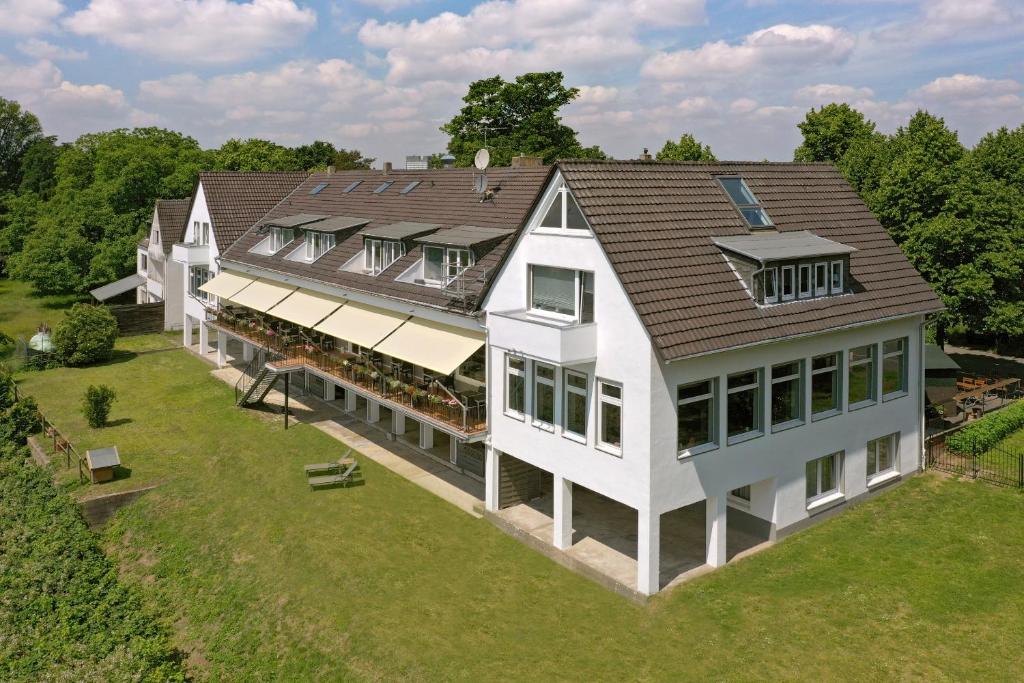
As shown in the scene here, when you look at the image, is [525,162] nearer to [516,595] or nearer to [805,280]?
[805,280]

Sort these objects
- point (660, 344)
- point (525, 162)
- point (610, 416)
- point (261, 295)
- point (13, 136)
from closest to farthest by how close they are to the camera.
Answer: point (660, 344) → point (610, 416) → point (525, 162) → point (261, 295) → point (13, 136)

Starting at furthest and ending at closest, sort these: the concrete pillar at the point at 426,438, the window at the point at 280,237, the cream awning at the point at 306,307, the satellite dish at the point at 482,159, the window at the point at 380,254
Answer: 1. the window at the point at 280,237
2. the cream awning at the point at 306,307
3. the window at the point at 380,254
4. the concrete pillar at the point at 426,438
5. the satellite dish at the point at 482,159

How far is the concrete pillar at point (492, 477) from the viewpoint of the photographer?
22.4 m

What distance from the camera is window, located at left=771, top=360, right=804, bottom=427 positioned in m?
19.9

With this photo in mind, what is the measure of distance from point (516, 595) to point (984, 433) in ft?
55.6

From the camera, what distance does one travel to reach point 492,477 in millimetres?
22484

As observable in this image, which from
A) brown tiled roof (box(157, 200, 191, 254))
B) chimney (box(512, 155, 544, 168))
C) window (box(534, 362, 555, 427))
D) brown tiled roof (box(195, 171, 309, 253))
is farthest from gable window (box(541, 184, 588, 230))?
brown tiled roof (box(157, 200, 191, 254))

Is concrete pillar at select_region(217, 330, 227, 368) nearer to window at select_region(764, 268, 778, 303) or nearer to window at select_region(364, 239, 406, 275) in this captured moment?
window at select_region(364, 239, 406, 275)

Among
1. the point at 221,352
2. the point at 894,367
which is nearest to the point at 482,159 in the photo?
the point at 894,367

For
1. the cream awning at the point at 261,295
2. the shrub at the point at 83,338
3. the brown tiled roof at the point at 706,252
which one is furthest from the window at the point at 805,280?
the shrub at the point at 83,338

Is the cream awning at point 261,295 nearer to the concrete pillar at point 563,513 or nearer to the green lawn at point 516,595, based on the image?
the green lawn at point 516,595

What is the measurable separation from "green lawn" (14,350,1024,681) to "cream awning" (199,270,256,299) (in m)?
12.9

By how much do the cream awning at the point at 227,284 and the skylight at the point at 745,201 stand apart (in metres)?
23.3

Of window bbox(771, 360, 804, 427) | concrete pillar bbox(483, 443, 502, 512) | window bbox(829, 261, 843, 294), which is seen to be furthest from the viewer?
concrete pillar bbox(483, 443, 502, 512)
